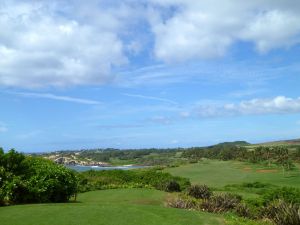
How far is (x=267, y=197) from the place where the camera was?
90.9 ft

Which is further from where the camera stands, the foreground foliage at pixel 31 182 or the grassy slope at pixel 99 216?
the foreground foliage at pixel 31 182

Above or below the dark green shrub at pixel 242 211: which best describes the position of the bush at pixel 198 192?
above

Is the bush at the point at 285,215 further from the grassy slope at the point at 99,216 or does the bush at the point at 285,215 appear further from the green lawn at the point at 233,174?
the green lawn at the point at 233,174

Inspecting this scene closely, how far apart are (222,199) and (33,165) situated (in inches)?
367

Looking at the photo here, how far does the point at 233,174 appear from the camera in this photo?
238ft

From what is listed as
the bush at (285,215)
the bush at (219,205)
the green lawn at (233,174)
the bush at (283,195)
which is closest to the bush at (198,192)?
the bush at (283,195)

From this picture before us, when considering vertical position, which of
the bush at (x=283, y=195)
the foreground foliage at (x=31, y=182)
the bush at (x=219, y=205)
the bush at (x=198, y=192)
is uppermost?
the foreground foliage at (x=31, y=182)

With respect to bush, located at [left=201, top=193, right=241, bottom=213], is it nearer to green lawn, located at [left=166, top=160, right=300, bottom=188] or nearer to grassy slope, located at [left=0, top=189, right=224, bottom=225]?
grassy slope, located at [left=0, top=189, right=224, bottom=225]

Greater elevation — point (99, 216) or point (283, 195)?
point (99, 216)

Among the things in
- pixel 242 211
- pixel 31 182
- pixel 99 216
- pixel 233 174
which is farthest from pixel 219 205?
pixel 233 174

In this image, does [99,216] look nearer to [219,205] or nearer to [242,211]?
[219,205]

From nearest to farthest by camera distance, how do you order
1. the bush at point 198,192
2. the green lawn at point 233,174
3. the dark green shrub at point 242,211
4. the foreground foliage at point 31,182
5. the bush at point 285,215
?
the bush at point 285,215
the foreground foliage at point 31,182
the dark green shrub at point 242,211
the bush at point 198,192
the green lawn at point 233,174

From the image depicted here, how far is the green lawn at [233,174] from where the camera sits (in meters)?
63.3

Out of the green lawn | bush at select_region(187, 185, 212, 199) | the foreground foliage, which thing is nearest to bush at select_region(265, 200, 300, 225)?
bush at select_region(187, 185, 212, 199)
